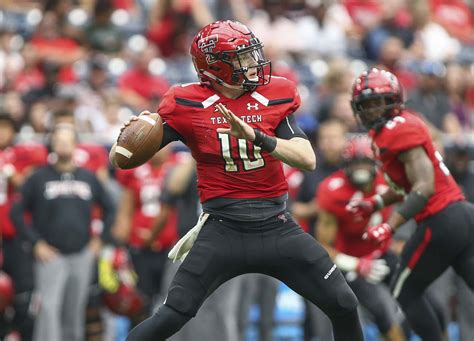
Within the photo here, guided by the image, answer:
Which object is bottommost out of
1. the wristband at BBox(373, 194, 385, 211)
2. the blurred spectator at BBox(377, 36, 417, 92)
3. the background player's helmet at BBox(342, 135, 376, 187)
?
the blurred spectator at BBox(377, 36, 417, 92)

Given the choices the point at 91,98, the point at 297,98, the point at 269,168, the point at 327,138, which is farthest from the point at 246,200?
the point at 91,98

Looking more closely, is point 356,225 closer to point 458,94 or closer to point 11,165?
point 11,165

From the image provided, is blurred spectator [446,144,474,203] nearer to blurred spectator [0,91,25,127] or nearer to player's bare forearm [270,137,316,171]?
blurred spectator [0,91,25,127]

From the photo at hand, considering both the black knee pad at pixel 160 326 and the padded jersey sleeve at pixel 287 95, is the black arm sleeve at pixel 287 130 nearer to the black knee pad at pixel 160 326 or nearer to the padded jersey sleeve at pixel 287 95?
the padded jersey sleeve at pixel 287 95

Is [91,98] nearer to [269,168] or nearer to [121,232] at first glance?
[121,232]

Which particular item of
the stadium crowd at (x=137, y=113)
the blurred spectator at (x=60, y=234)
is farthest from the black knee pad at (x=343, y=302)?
the blurred spectator at (x=60, y=234)

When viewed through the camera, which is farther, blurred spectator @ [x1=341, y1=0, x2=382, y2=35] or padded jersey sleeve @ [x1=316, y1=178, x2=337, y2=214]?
blurred spectator @ [x1=341, y1=0, x2=382, y2=35]

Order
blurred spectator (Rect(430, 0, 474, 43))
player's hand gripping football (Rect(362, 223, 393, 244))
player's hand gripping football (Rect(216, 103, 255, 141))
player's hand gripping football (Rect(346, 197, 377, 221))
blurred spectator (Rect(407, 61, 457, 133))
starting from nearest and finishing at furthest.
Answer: player's hand gripping football (Rect(216, 103, 255, 141)) → player's hand gripping football (Rect(362, 223, 393, 244)) → player's hand gripping football (Rect(346, 197, 377, 221)) → blurred spectator (Rect(407, 61, 457, 133)) → blurred spectator (Rect(430, 0, 474, 43))

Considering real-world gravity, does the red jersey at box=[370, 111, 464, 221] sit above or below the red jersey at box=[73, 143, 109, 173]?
above

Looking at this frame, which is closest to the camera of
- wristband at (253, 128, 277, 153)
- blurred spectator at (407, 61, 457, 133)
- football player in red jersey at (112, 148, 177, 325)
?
wristband at (253, 128, 277, 153)

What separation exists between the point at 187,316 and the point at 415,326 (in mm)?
1772

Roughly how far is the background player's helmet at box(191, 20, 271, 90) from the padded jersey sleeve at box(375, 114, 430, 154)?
1.03 m

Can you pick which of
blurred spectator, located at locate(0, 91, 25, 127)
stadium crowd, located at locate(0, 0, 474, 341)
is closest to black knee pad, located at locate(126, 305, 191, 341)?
stadium crowd, located at locate(0, 0, 474, 341)

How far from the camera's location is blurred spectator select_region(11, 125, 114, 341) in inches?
348
